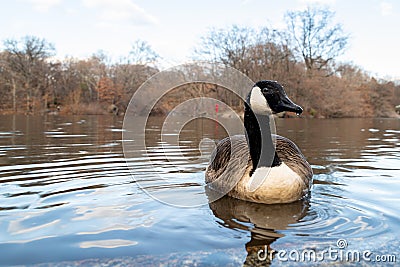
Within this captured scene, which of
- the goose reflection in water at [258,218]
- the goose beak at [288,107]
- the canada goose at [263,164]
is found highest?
the goose beak at [288,107]

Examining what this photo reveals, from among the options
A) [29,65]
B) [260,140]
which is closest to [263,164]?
[260,140]

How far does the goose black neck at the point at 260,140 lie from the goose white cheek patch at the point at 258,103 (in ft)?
0.21

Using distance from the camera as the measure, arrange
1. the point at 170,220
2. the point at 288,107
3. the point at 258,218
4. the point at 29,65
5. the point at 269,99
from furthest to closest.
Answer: the point at 29,65 → the point at 269,99 → the point at 288,107 → the point at 258,218 → the point at 170,220

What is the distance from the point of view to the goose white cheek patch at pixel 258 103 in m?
4.05

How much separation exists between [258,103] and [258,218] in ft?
4.29

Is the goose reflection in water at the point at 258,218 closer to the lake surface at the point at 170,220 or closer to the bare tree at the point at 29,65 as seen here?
the lake surface at the point at 170,220

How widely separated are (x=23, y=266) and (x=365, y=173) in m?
5.09

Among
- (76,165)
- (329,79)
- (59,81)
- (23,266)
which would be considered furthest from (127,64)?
(23,266)

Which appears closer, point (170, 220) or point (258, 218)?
point (170, 220)

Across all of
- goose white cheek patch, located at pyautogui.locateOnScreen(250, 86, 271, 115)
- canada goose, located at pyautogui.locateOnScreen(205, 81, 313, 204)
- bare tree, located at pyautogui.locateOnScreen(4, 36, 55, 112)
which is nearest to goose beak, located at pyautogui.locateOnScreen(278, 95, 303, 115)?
canada goose, located at pyautogui.locateOnScreen(205, 81, 313, 204)

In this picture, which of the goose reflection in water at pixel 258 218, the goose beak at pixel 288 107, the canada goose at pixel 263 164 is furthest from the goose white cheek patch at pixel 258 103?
the goose reflection in water at pixel 258 218

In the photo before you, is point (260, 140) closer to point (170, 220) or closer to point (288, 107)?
point (288, 107)

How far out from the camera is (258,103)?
161 inches

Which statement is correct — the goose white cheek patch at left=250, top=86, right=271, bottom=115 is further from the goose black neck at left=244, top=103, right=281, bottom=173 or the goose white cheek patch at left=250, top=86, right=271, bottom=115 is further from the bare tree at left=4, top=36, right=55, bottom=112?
the bare tree at left=4, top=36, right=55, bottom=112
